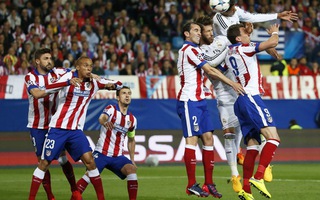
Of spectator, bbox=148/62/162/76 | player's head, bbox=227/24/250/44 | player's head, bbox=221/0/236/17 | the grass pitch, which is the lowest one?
the grass pitch

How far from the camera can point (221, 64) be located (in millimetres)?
13422

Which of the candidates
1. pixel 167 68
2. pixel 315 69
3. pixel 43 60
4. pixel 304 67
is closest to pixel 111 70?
pixel 167 68

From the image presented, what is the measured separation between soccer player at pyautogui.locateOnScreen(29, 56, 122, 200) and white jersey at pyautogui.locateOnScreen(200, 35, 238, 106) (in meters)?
2.08

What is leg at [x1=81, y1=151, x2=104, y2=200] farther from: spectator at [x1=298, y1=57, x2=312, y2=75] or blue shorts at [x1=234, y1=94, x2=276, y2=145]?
spectator at [x1=298, y1=57, x2=312, y2=75]

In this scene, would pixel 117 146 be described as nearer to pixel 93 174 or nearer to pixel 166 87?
pixel 93 174

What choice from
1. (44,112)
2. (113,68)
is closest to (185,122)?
(44,112)

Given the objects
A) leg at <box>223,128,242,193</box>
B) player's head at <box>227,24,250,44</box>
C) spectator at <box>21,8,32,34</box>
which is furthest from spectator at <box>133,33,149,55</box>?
player's head at <box>227,24,250,44</box>

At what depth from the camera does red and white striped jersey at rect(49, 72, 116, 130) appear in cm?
1134

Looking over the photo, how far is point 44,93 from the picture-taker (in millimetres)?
11195

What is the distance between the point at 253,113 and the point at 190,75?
1.25m

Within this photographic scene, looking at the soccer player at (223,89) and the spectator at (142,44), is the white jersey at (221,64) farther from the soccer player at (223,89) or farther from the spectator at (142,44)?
the spectator at (142,44)

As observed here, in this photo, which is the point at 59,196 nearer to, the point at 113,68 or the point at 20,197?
the point at 20,197

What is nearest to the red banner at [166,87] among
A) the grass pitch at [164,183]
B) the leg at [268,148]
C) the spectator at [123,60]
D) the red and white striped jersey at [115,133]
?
the spectator at [123,60]

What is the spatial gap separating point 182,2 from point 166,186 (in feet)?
44.8
